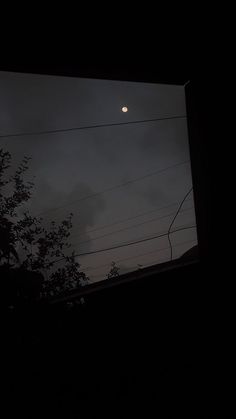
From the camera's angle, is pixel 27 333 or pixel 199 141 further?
pixel 199 141

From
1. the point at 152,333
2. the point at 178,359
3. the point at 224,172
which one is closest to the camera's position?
the point at 224,172

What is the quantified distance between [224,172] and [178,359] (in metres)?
0.84

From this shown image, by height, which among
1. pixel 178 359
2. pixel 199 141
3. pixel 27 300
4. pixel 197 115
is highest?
pixel 197 115

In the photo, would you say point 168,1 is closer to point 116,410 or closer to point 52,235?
point 116,410

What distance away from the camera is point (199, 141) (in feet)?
4.37

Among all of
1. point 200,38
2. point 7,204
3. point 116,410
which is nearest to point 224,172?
point 200,38

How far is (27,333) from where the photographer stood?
1223mm

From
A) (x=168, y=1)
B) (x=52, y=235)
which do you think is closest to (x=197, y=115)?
(x=168, y=1)

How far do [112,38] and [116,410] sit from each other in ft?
4.41

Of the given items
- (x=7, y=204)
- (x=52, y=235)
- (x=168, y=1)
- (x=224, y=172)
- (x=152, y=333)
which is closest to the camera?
(x=168, y=1)

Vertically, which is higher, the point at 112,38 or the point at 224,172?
the point at 112,38

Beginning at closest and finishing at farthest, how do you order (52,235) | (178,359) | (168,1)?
(168,1), (178,359), (52,235)

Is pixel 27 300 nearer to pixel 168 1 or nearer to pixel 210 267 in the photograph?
pixel 210 267

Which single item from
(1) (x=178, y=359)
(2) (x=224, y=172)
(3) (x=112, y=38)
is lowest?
(1) (x=178, y=359)
